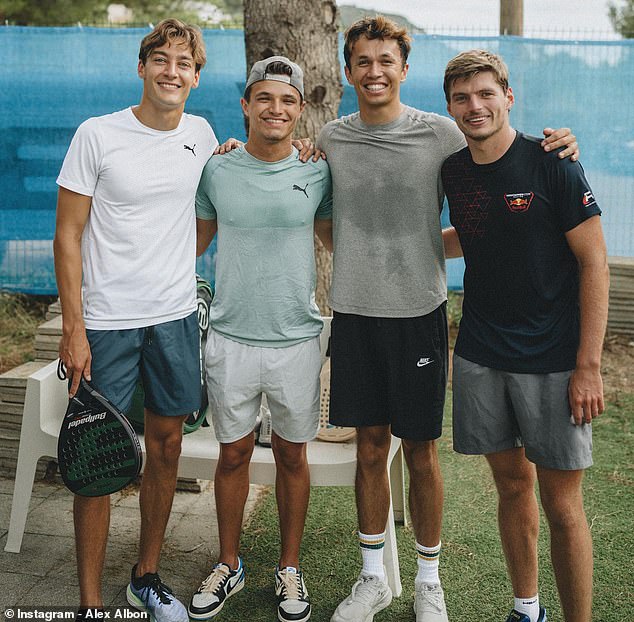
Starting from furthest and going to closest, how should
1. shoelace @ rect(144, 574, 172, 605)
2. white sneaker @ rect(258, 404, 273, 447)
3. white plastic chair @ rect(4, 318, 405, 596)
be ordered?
white sneaker @ rect(258, 404, 273, 447) < white plastic chair @ rect(4, 318, 405, 596) < shoelace @ rect(144, 574, 172, 605)

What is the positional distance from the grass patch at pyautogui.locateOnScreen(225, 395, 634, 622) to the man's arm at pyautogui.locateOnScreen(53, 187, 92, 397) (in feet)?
3.67

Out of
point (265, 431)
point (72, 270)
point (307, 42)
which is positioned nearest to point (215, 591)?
point (265, 431)

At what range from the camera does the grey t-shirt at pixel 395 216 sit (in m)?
2.85

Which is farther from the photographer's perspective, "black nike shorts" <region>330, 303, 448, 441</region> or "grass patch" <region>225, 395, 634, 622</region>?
"grass patch" <region>225, 395, 634, 622</region>

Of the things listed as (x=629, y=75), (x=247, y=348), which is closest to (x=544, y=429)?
(x=247, y=348)

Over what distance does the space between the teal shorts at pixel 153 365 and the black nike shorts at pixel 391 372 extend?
1.69 feet

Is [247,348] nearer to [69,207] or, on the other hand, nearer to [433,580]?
[69,207]

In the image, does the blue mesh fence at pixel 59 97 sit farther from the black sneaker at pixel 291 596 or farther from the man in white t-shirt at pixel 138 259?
the black sneaker at pixel 291 596

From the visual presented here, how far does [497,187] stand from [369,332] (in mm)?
700

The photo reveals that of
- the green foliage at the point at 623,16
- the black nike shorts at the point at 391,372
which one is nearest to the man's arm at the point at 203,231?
the black nike shorts at the point at 391,372

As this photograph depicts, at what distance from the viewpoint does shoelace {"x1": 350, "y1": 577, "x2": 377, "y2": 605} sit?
299 centimetres

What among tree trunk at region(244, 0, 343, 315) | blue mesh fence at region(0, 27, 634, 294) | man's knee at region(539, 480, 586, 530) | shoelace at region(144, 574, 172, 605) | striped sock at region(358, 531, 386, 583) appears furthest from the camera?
blue mesh fence at region(0, 27, 634, 294)

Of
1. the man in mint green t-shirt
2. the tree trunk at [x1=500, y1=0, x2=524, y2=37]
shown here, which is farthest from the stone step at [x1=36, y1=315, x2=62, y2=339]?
the tree trunk at [x1=500, y1=0, x2=524, y2=37]

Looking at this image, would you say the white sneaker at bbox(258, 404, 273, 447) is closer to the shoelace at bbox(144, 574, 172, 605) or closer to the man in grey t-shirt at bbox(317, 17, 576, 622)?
the man in grey t-shirt at bbox(317, 17, 576, 622)
